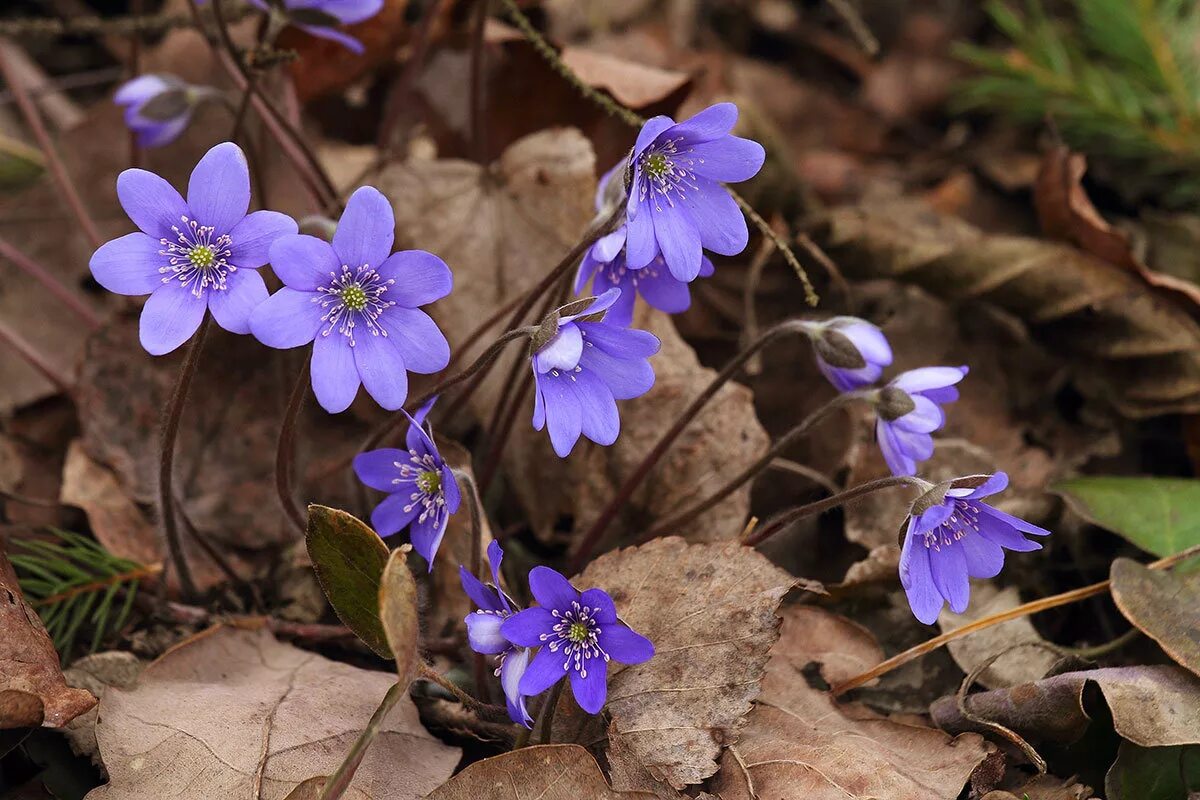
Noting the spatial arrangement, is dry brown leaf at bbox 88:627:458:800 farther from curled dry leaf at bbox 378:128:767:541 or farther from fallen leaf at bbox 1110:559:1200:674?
fallen leaf at bbox 1110:559:1200:674

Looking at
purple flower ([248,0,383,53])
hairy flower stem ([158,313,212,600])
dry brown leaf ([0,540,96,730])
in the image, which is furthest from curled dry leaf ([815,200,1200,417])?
dry brown leaf ([0,540,96,730])

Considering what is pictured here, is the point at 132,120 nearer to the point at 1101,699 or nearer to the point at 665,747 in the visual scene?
the point at 665,747

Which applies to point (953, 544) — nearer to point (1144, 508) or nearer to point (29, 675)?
point (1144, 508)

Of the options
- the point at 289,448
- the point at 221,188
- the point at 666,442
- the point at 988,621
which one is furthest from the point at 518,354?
the point at 988,621

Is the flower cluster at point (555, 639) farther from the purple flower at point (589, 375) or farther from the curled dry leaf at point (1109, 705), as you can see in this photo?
the curled dry leaf at point (1109, 705)

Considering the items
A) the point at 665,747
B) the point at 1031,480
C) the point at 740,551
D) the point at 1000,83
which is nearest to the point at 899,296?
the point at 1031,480

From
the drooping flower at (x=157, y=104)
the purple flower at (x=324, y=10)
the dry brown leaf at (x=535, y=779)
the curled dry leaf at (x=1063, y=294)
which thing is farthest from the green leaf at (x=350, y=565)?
the curled dry leaf at (x=1063, y=294)

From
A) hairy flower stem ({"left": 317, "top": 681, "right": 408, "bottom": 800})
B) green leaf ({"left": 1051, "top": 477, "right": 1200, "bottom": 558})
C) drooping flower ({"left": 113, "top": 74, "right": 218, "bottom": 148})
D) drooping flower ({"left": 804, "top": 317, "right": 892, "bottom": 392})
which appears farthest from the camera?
drooping flower ({"left": 113, "top": 74, "right": 218, "bottom": 148})

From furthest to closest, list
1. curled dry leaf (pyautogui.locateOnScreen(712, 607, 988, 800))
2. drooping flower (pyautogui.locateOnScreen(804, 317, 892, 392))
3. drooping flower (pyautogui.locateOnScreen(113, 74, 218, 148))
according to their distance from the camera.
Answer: drooping flower (pyautogui.locateOnScreen(113, 74, 218, 148)) < drooping flower (pyautogui.locateOnScreen(804, 317, 892, 392)) < curled dry leaf (pyautogui.locateOnScreen(712, 607, 988, 800))
